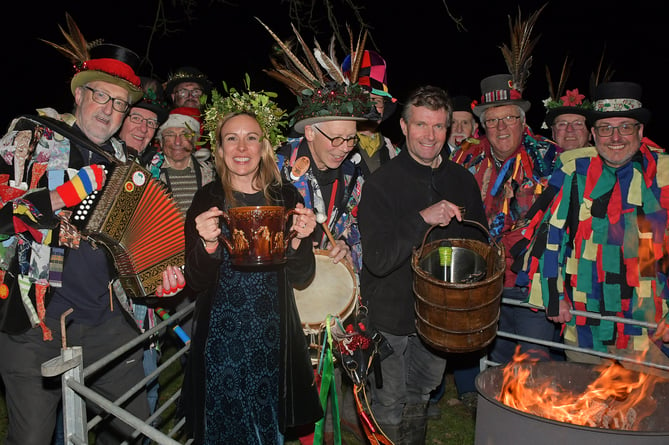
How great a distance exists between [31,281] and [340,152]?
2111mm

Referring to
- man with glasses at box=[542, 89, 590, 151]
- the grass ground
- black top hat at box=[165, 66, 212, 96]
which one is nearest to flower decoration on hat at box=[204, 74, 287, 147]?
black top hat at box=[165, 66, 212, 96]

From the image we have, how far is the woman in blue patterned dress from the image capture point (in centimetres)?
300

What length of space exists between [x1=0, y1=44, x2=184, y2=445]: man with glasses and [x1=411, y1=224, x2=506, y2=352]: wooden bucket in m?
1.54

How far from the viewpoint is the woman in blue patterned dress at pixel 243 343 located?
9.83 feet

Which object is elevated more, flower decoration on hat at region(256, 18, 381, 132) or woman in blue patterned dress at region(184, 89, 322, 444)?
flower decoration on hat at region(256, 18, 381, 132)

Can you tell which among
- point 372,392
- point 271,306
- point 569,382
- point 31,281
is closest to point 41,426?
point 31,281

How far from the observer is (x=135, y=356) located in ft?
11.7

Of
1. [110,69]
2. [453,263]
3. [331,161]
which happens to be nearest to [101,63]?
[110,69]

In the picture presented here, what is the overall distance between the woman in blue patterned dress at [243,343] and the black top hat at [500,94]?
8.11 ft

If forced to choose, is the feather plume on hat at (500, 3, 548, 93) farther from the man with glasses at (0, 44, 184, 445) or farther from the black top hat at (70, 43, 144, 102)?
the man with glasses at (0, 44, 184, 445)

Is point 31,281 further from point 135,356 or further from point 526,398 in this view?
point 526,398

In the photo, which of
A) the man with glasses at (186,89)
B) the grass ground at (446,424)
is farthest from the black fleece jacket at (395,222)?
the man with glasses at (186,89)

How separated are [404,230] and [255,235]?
3.65ft

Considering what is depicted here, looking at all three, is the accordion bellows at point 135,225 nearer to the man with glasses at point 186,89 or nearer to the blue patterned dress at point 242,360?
the blue patterned dress at point 242,360
